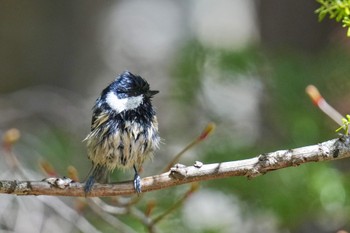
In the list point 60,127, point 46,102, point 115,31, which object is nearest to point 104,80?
point 115,31

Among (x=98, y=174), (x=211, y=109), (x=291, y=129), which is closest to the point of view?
(x=98, y=174)

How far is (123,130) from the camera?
2469 mm

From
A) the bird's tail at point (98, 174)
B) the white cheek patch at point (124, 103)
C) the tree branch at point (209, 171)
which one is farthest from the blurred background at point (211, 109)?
the tree branch at point (209, 171)

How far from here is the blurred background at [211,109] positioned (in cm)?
301

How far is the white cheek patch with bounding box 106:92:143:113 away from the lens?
252 cm

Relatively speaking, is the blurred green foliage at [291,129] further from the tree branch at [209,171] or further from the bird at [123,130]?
the tree branch at [209,171]

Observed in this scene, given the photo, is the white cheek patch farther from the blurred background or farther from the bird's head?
the blurred background

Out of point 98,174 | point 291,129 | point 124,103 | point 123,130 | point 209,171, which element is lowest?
point 209,171

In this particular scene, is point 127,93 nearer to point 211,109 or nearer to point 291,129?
point 291,129

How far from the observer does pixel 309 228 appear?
10.8ft

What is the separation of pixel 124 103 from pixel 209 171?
2.23ft

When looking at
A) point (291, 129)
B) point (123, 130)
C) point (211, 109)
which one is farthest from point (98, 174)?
point (211, 109)

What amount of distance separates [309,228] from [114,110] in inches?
51.9

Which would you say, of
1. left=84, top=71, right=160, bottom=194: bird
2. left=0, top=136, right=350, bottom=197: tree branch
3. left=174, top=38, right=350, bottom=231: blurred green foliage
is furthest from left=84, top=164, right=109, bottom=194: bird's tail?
left=174, top=38, right=350, bottom=231: blurred green foliage
